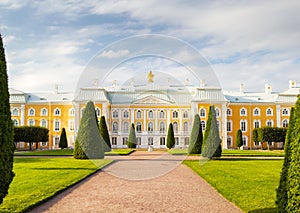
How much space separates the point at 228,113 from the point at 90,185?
37753 mm

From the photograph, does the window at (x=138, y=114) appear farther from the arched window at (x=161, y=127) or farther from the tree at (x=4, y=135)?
the tree at (x=4, y=135)

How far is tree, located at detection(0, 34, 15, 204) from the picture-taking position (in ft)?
20.4

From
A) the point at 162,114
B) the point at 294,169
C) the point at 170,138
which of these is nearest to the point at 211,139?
the point at 170,138

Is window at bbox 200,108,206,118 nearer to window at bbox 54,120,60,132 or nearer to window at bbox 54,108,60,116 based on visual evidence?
window at bbox 54,120,60,132

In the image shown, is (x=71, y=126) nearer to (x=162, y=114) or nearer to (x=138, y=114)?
(x=138, y=114)

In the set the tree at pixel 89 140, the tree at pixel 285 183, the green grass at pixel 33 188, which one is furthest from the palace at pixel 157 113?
the tree at pixel 285 183

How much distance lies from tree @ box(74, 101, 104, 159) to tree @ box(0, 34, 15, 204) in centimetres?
1314

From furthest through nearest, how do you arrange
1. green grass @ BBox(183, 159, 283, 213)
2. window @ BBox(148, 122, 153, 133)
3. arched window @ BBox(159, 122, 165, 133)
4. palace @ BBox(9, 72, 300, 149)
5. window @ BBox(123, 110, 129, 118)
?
palace @ BBox(9, 72, 300, 149) < window @ BBox(148, 122, 153, 133) < arched window @ BBox(159, 122, 165, 133) < window @ BBox(123, 110, 129, 118) < green grass @ BBox(183, 159, 283, 213)

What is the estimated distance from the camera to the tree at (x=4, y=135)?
6.22 m

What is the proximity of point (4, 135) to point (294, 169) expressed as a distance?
4956mm

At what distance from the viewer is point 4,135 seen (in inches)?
247

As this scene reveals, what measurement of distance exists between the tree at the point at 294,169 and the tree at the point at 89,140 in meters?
14.7

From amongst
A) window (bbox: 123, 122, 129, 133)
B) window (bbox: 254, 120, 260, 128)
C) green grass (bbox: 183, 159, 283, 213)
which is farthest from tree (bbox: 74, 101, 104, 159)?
window (bbox: 254, 120, 260, 128)

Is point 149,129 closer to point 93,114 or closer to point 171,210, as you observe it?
point 93,114
